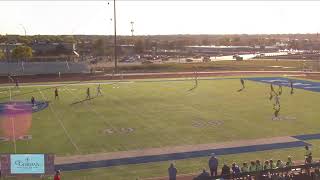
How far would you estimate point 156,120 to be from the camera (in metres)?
31.0

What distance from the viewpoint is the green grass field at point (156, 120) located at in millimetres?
23562

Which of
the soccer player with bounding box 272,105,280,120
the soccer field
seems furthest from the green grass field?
the soccer player with bounding box 272,105,280,120

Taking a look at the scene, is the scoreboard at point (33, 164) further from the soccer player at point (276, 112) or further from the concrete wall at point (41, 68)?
the concrete wall at point (41, 68)

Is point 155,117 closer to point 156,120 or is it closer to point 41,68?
point 156,120

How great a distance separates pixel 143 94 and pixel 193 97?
5.24m

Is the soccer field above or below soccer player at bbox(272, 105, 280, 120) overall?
below

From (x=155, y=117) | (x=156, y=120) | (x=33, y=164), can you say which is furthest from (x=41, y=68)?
(x=33, y=164)

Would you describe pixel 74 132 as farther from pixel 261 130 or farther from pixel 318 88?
pixel 318 88

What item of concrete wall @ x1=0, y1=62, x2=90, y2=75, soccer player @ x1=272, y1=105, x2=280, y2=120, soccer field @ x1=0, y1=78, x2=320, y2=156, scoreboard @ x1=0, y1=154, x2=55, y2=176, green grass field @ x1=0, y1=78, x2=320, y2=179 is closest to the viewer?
scoreboard @ x1=0, y1=154, x2=55, y2=176

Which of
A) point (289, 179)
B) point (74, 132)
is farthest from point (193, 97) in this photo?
point (289, 179)

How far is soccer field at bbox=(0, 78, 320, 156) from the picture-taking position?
25.2 metres

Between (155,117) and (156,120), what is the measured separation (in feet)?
3.78

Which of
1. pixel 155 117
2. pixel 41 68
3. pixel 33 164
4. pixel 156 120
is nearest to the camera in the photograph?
pixel 33 164

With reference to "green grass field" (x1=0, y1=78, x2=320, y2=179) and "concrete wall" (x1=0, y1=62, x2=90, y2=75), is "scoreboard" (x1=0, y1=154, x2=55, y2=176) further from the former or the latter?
"concrete wall" (x1=0, y1=62, x2=90, y2=75)
